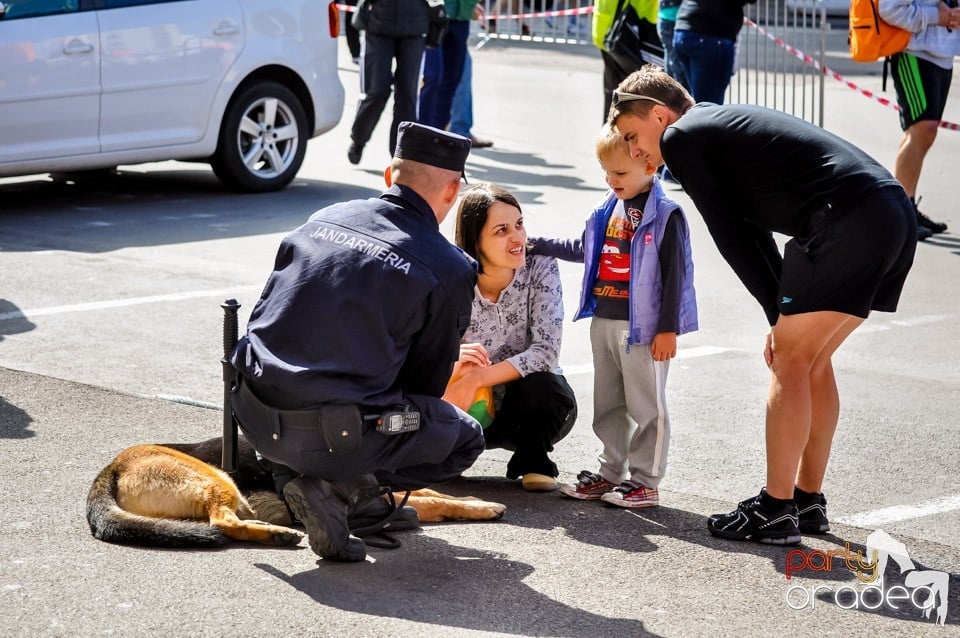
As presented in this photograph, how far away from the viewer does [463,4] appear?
1219 cm

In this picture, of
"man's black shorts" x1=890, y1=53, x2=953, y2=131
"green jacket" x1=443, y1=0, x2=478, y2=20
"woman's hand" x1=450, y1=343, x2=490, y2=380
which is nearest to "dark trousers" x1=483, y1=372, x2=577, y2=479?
"woman's hand" x1=450, y1=343, x2=490, y2=380

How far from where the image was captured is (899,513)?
4.96m

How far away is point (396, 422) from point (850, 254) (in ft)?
4.99

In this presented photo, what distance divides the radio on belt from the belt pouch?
66mm

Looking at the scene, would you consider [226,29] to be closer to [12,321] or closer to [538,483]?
[12,321]

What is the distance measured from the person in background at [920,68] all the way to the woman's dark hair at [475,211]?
5.09 m

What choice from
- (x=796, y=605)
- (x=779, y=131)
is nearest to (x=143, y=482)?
(x=796, y=605)

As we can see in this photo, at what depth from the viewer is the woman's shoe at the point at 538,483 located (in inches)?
203

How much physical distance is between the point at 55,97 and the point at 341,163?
11.3 feet

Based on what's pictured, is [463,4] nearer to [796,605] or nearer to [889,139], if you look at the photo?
[889,139]

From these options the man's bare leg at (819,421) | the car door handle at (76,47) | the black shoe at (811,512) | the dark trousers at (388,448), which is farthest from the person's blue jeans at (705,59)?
the dark trousers at (388,448)

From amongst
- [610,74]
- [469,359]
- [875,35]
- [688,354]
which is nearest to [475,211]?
[469,359]

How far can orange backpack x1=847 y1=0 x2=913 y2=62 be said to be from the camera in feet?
31.0

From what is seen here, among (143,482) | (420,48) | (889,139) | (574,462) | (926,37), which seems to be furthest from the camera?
(889,139)
